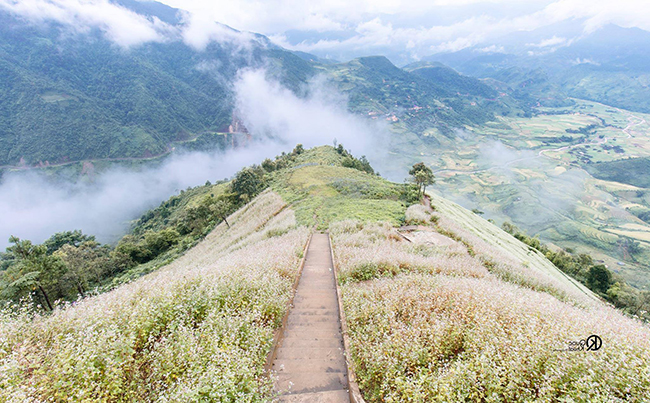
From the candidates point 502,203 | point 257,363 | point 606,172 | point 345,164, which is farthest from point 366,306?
point 606,172

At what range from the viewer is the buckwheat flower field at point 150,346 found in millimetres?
4215

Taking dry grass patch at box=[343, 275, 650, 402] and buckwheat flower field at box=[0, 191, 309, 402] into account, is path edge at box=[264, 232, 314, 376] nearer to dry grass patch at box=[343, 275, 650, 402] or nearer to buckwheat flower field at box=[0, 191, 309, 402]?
buckwheat flower field at box=[0, 191, 309, 402]

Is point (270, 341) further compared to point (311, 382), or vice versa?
point (270, 341)

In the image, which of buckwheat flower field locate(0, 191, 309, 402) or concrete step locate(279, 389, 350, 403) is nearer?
buckwheat flower field locate(0, 191, 309, 402)

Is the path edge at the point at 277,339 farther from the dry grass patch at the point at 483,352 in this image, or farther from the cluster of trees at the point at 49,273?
the cluster of trees at the point at 49,273

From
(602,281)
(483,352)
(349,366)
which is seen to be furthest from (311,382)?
(602,281)

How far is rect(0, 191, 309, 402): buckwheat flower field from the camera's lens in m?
4.21

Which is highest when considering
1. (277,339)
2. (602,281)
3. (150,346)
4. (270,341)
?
(150,346)

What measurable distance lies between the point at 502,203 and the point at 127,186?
254 m

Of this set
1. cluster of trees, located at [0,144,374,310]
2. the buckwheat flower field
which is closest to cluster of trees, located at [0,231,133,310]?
cluster of trees, located at [0,144,374,310]

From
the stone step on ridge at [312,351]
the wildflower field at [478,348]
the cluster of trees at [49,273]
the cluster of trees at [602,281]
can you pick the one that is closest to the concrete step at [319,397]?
the stone step on ridge at [312,351]

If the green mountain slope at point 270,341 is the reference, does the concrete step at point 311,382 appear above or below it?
below

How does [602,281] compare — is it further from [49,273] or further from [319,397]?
[49,273]

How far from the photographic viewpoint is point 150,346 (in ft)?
18.4
